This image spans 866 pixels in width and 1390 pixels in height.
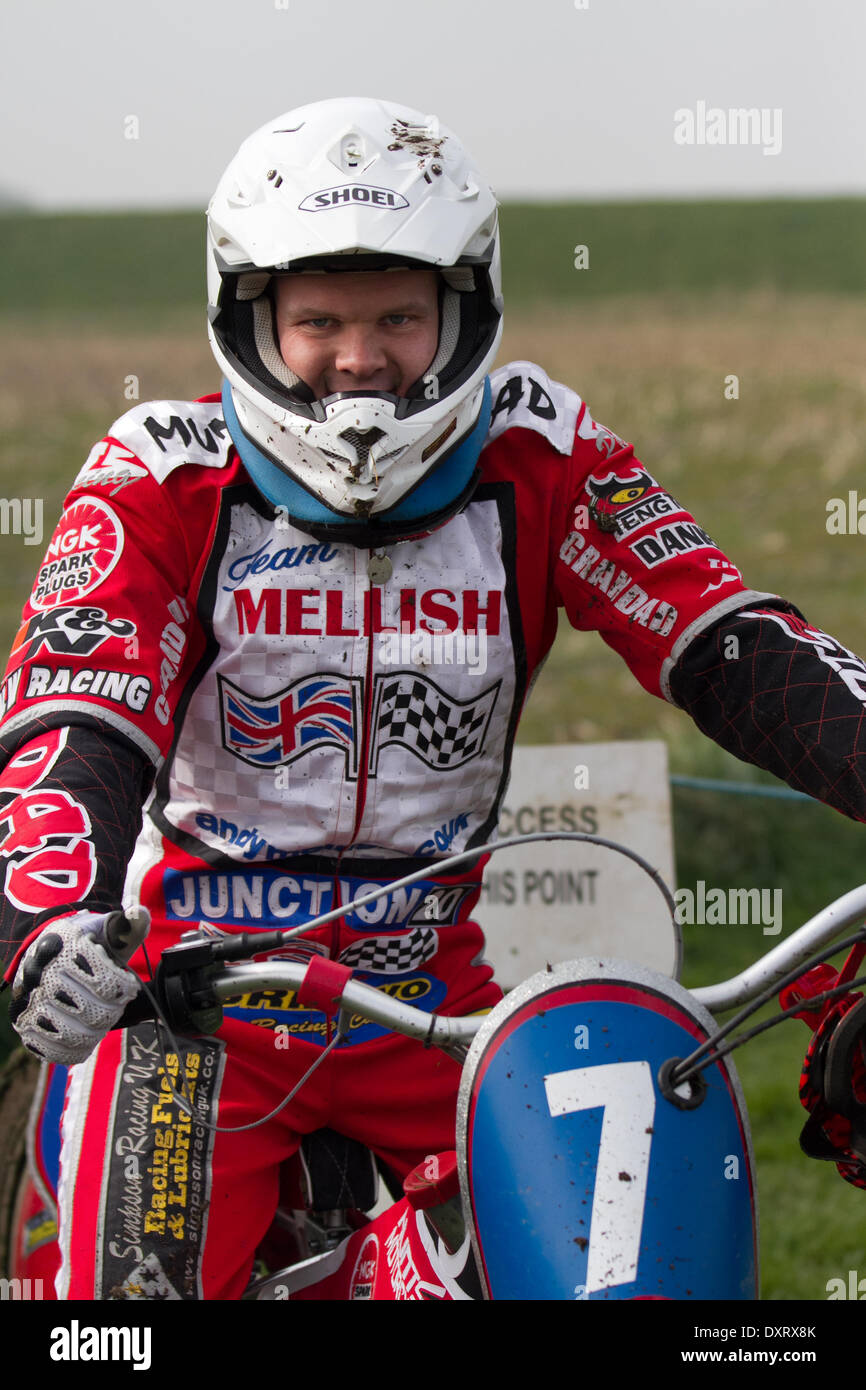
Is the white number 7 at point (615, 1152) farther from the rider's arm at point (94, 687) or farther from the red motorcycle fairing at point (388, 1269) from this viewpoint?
the rider's arm at point (94, 687)

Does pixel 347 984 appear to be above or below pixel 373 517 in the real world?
below

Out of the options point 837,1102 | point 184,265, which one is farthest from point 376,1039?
point 184,265

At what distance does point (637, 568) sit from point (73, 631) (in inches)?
38.9

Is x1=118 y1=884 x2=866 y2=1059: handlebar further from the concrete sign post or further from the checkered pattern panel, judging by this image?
the concrete sign post

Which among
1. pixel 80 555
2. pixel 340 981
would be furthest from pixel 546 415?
pixel 340 981

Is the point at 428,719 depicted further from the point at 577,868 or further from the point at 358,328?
the point at 577,868

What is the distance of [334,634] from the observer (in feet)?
8.93

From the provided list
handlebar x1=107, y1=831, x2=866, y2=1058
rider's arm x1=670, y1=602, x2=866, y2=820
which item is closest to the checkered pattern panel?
rider's arm x1=670, y1=602, x2=866, y2=820

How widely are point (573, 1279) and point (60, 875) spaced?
88 cm

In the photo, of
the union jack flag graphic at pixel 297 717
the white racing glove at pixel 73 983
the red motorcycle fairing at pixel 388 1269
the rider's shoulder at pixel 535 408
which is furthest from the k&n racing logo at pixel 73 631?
the red motorcycle fairing at pixel 388 1269

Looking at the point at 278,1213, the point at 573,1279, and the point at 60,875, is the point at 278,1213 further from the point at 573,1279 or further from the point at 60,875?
the point at 573,1279

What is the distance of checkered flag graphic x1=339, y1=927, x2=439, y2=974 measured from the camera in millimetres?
2793
